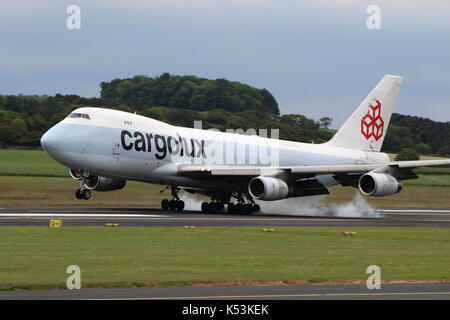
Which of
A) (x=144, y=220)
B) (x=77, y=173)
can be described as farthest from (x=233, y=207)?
(x=144, y=220)

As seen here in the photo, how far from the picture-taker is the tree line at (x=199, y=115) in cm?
10238

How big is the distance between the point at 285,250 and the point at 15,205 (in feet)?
89.1

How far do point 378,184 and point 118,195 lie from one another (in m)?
20.7

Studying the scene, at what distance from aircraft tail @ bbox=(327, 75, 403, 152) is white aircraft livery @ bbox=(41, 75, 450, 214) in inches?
67.0

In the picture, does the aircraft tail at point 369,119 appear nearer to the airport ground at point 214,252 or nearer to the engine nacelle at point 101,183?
the airport ground at point 214,252

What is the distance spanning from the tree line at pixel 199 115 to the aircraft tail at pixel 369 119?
26262 mm

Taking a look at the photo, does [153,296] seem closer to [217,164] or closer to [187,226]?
[187,226]

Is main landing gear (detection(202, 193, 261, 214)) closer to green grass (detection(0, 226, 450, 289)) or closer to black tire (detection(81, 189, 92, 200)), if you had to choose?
black tire (detection(81, 189, 92, 200))

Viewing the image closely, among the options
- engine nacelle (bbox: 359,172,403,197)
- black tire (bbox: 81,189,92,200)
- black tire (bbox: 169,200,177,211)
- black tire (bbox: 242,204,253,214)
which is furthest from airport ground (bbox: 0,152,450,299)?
black tire (bbox: 242,204,253,214)

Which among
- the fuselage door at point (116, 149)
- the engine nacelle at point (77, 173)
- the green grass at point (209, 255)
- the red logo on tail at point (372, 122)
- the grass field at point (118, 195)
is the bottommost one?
the green grass at point (209, 255)

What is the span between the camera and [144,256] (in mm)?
27312

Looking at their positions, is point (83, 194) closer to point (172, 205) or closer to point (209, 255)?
point (172, 205)

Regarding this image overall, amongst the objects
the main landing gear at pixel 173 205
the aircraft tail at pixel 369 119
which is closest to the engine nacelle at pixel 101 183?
the main landing gear at pixel 173 205

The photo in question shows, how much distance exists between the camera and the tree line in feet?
336
